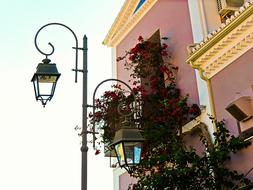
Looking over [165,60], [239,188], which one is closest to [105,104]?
[165,60]

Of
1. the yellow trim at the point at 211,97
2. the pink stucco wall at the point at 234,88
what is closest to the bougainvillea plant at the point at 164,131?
the pink stucco wall at the point at 234,88

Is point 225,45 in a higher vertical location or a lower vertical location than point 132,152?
higher

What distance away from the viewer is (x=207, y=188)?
8.63 metres

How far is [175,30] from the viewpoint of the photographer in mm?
11664

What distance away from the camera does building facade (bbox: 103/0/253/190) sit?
27.8 ft

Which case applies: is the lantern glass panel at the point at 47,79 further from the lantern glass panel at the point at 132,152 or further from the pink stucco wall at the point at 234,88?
the pink stucco wall at the point at 234,88

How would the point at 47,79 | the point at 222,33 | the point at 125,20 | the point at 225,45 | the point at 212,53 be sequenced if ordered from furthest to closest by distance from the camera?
1. the point at 125,20
2. the point at 212,53
3. the point at 225,45
4. the point at 222,33
5. the point at 47,79

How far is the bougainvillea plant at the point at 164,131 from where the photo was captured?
28.3 feet

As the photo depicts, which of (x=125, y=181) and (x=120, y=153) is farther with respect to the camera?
(x=125, y=181)

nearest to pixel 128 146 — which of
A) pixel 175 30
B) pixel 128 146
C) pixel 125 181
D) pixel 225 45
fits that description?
pixel 128 146

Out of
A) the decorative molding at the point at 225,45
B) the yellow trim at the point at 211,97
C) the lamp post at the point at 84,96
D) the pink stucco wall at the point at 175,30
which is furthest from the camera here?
the pink stucco wall at the point at 175,30

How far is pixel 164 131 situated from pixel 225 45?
2.26m

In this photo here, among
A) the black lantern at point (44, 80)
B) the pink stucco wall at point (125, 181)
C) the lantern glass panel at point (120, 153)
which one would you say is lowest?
the lantern glass panel at point (120, 153)

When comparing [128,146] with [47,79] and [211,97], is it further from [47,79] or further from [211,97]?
[211,97]
